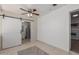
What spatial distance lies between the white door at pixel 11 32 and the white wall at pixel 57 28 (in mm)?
1112

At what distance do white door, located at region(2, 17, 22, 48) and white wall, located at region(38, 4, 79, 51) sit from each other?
1.11m

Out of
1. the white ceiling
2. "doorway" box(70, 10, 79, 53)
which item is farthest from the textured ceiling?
"doorway" box(70, 10, 79, 53)

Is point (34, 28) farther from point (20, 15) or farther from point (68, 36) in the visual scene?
point (68, 36)

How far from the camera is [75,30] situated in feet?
6.91

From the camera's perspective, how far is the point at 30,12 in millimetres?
2482

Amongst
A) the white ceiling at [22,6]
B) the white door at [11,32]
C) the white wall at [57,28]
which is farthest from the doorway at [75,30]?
the white door at [11,32]

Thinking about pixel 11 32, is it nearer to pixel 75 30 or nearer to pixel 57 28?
pixel 57 28

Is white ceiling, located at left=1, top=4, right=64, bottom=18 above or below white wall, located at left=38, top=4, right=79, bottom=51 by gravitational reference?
above

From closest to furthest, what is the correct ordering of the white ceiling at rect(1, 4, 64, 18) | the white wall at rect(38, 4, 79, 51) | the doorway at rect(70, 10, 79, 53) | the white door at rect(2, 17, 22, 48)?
the white ceiling at rect(1, 4, 64, 18), the doorway at rect(70, 10, 79, 53), the white wall at rect(38, 4, 79, 51), the white door at rect(2, 17, 22, 48)

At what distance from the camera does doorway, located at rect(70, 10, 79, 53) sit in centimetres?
206

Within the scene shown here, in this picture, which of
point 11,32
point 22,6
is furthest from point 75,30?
point 11,32

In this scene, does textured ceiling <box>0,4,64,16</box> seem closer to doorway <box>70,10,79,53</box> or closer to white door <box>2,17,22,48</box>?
white door <box>2,17,22,48</box>

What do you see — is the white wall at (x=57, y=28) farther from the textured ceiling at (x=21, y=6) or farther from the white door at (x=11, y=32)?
the white door at (x=11, y=32)
